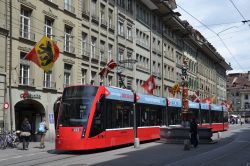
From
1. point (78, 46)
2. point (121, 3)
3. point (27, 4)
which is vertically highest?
point (121, 3)

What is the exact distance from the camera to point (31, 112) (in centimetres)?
3222

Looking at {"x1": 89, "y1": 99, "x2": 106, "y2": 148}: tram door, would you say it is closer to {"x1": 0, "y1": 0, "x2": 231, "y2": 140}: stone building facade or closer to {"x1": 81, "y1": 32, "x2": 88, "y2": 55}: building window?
{"x1": 0, "y1": 0, "x2": 231, "y2": 140}: stone building facade

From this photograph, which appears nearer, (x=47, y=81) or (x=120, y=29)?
(x=47, y=81)

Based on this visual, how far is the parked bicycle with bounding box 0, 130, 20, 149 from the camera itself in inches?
953

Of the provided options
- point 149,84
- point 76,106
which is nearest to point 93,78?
point 149,84

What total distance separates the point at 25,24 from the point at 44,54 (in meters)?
6.70

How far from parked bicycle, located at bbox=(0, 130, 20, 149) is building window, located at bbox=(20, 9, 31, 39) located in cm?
764

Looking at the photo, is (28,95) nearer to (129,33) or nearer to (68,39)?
(68,39)

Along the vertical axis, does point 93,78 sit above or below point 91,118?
above

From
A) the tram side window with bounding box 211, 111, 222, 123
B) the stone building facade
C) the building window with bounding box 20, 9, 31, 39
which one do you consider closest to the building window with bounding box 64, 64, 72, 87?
the stone building facade

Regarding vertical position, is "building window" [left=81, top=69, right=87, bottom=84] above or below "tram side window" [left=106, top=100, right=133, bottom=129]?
above

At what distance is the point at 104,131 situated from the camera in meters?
20.9

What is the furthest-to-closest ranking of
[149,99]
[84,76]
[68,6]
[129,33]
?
[129,33], [84,76], [68,6], [149,99]

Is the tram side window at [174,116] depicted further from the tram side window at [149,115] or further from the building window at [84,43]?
the building window at [84,43]
